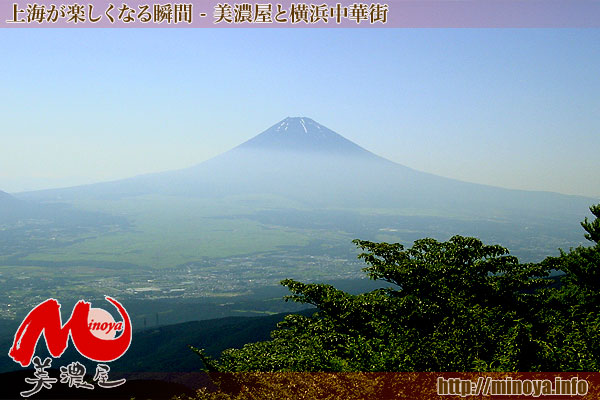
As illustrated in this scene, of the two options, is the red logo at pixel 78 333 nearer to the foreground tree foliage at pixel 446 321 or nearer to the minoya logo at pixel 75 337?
the minoya logo at pixel 75 337

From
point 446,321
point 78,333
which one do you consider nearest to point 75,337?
point 78,333

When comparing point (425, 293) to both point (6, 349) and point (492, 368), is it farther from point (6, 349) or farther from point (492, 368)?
point (6, 349)

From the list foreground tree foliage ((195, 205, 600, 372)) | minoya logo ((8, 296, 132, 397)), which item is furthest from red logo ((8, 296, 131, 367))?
foreground tree foliage ((195, 205, 600, 372))

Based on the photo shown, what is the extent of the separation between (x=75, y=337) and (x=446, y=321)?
8155 millimetres

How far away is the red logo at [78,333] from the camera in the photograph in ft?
33.5

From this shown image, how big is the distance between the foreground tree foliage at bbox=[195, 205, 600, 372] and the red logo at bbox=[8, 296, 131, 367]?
6.14 feet

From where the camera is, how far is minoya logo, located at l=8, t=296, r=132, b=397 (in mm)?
10227

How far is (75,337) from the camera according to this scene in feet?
33.6

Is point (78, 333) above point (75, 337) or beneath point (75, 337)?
above

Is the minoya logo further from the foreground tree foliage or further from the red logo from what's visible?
the foreground tree foliage

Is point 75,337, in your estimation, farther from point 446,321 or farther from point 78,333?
Result: point 446,321

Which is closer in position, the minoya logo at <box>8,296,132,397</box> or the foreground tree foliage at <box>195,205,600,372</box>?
the foreground tree foliage at <box>195,205,600,372</box>

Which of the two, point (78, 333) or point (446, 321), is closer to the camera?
point (78, 333)

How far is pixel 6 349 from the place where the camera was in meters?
74.9
